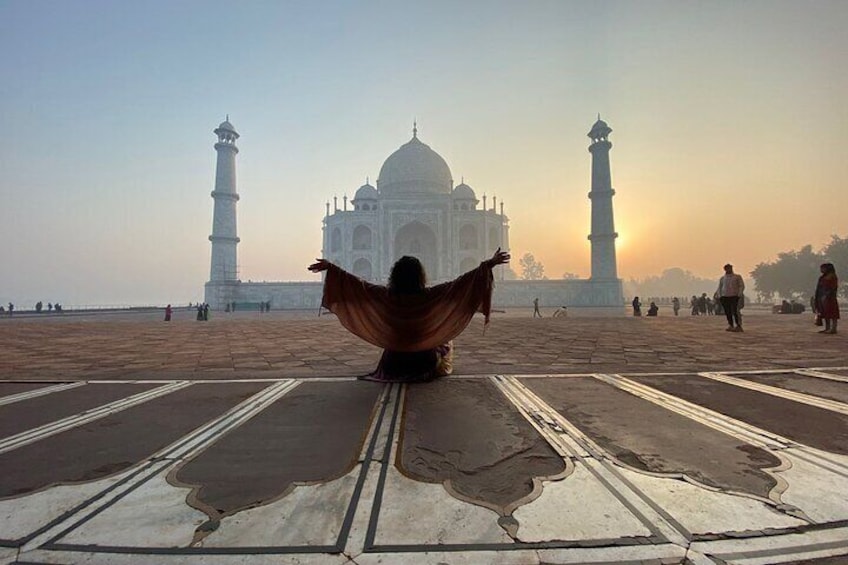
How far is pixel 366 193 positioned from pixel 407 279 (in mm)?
42971

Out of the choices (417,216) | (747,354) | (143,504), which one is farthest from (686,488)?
(417,216)

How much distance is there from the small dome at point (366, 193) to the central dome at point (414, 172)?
80 cm

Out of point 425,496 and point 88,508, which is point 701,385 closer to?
point 425,496

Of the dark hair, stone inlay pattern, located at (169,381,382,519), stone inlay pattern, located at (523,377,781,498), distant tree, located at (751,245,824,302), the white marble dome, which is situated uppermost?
the white marble dome

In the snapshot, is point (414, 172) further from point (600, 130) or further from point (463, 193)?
point (600, 130)

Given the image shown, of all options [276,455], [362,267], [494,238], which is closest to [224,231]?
[362,267]

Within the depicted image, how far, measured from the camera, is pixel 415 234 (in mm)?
43219

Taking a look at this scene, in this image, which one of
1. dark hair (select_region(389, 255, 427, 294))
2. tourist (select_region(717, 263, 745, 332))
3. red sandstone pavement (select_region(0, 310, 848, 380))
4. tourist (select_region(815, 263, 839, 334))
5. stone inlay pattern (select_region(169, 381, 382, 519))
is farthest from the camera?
tourist (select_region(717, 263, 745, 332))

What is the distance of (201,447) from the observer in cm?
198

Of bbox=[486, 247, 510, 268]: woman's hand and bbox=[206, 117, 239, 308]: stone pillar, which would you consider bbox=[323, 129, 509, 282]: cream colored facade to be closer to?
bbox=[206, 117, 239, 308]: stone pillar

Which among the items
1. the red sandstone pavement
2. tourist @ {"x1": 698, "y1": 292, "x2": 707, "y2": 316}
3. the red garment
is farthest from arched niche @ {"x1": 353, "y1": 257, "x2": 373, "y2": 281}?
the red garment

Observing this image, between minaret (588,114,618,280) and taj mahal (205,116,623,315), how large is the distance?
0.08 m

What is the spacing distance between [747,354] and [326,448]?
498 cm

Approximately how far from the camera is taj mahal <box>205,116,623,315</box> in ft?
118
